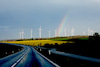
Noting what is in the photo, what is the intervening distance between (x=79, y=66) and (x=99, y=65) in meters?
1.46

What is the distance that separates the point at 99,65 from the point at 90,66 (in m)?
0.62

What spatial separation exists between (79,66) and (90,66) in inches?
42.7

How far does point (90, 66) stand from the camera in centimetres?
1048

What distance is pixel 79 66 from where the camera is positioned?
448 inches

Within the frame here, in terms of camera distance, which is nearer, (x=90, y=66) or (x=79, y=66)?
(x=90, y=66)

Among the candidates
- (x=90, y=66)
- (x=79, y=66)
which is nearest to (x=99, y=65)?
(x=90, y=66)

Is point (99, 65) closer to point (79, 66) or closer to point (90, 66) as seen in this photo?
point (90, 66)

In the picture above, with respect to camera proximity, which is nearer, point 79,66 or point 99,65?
point 99,65

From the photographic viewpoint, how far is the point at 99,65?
10.6 m
